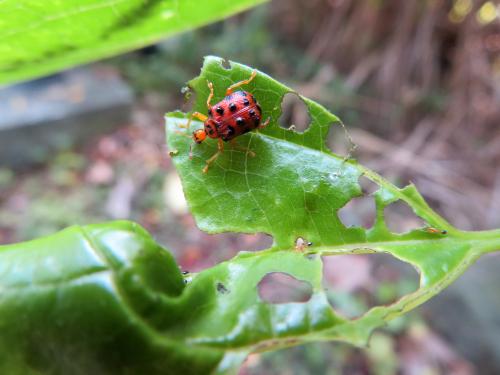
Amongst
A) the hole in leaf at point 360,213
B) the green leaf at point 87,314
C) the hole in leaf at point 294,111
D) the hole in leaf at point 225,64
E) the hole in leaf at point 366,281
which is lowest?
the hole in leaf at point 366,281

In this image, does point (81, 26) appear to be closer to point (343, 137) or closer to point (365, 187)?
point (365, 187)

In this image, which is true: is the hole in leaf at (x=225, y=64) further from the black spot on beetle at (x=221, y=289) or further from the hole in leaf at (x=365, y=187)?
the black spot on beetle at (x=221, y=289)

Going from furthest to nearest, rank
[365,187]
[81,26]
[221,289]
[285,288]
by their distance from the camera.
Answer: [285,288], [365,187], [81,26], [221,289]

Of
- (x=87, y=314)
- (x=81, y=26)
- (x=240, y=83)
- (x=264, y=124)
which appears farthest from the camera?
(x=264, y=124)

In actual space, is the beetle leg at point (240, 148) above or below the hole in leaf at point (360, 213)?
above

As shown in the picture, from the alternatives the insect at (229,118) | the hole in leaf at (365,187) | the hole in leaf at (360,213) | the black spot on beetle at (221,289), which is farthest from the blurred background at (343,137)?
the black spot on beetle at (221,289)

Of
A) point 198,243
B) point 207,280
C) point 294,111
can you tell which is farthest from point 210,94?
point 294,111

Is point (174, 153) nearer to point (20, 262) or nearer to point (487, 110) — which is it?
point (20, 262)
